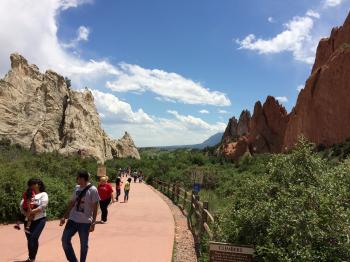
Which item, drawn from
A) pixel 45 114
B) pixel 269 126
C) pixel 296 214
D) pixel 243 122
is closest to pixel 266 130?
pixel 269 126

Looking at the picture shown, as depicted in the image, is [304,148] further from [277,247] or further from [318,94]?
[318,94]

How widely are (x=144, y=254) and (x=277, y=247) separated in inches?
174

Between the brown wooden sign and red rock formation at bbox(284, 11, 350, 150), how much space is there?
209 ft

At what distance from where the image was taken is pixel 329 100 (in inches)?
2943

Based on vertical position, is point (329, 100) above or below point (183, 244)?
above

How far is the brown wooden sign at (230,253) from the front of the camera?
20.6 ft

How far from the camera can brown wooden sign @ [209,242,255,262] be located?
20.6 feet

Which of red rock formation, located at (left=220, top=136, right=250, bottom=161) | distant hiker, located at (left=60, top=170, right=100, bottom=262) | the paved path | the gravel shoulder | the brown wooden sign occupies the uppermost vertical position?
red rock formation, located at (left=220, top=136, right=250, bottom=161)

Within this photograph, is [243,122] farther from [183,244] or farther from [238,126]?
[183,244]

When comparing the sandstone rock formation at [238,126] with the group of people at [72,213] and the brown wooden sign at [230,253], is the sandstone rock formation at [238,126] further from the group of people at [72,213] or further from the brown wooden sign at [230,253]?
the brown wooden sign at [230,253]

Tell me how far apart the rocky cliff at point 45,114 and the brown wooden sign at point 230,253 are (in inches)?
2517

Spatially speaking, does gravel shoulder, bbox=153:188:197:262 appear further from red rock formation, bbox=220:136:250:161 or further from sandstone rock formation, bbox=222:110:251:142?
sandstone rock formation, bbox=222:110:251:142

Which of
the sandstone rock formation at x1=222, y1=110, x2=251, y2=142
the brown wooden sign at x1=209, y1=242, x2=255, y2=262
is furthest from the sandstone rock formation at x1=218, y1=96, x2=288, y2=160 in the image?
the brown wooden sign at x1=209, y1=242, x2=255, y2=262

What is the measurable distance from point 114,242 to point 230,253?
5815mm
